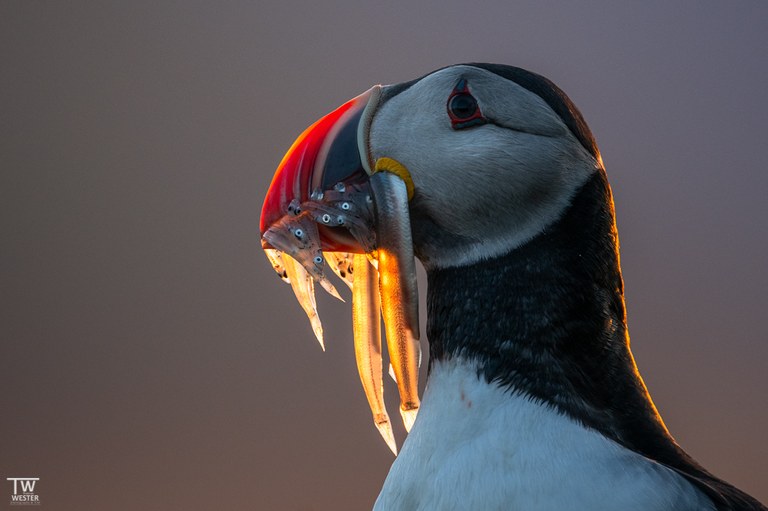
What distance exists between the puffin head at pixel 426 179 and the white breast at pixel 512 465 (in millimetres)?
117

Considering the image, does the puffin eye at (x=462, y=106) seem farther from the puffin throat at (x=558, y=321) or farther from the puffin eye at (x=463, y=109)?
the puffin throat at (x=558, y=321)

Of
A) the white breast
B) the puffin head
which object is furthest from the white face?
the white breast

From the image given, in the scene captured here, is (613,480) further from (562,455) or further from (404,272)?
(404,272)

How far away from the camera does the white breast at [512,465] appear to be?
3.09 feet

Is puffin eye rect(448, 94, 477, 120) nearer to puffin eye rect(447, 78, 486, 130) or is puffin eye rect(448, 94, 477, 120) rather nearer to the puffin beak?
puffin eye rect(447, 78, 486, 130)

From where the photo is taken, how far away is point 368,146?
3.87 ft

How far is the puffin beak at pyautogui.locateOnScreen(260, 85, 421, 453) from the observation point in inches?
44.8

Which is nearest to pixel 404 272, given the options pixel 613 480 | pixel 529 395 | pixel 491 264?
pixel 491 264

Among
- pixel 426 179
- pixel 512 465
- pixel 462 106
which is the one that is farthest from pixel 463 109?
pixel 512 465

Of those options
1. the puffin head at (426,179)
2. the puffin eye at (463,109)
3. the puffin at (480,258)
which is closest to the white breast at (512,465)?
the puffin at (480,258)

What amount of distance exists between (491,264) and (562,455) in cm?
28

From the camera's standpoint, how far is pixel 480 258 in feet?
3.77

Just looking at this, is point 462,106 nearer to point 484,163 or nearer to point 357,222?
point 484,163

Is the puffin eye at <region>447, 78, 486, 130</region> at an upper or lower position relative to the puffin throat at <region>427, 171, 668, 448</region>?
upper
